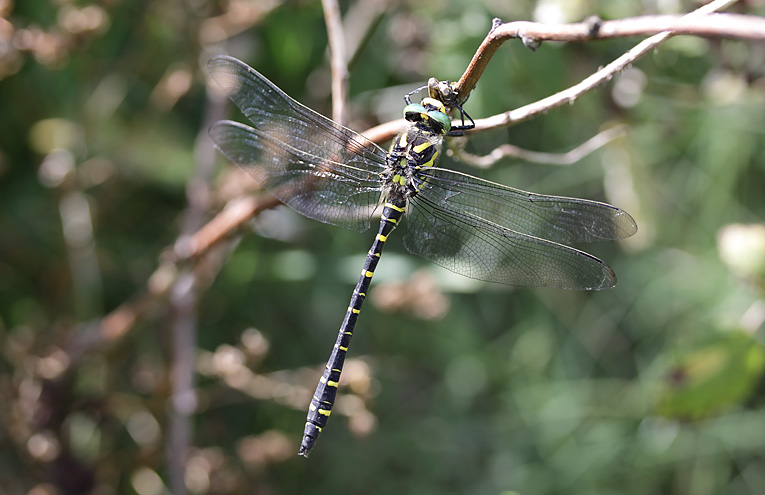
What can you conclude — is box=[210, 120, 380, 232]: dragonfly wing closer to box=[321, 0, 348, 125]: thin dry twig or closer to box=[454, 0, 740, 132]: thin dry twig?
box=[321, 0, 348, 125]: thin dry twig

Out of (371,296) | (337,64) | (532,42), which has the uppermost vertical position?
(371,296)

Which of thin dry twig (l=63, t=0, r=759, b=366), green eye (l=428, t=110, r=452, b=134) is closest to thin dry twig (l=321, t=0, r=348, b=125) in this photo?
thin dry twig (l=63, t=0, r=759, b=366)

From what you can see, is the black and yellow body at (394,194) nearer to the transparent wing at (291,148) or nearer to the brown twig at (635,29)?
the transparent wing at (291,148)

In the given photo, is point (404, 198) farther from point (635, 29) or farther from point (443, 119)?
point (635, 29)

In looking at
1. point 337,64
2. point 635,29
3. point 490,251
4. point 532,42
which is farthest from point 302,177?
point 635,29

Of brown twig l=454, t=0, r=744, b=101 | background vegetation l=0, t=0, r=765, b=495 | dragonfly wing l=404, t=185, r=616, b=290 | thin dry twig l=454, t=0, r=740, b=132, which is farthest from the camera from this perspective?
background vegetation l=0, t=0, r=765, b=495

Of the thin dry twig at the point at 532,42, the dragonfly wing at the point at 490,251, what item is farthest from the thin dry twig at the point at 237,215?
the dragonfly wing at the point at 490,251

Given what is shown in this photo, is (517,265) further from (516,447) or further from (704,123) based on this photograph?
(704,123)
